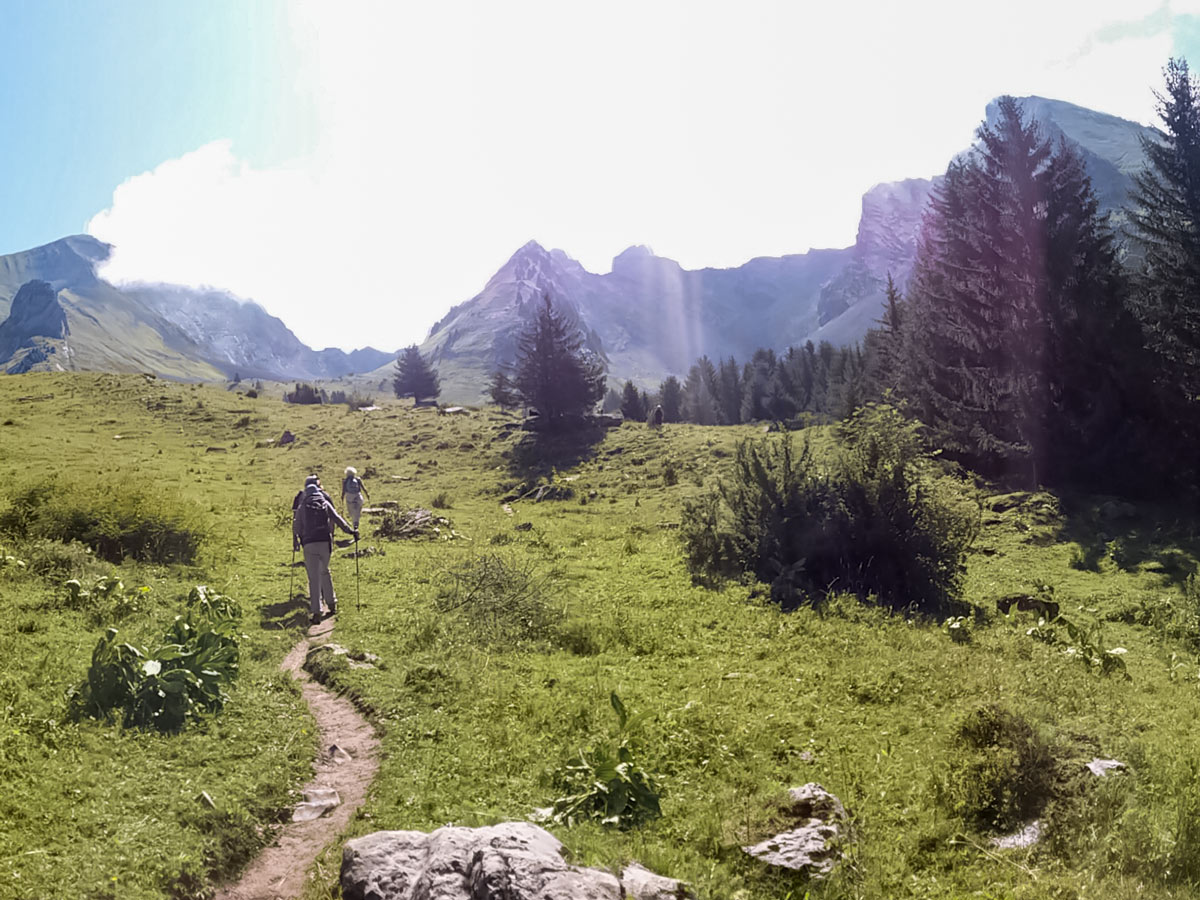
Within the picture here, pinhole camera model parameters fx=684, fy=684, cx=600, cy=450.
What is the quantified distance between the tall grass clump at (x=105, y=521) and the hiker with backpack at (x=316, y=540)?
4.42m

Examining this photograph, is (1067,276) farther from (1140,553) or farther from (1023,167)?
(1140,553)

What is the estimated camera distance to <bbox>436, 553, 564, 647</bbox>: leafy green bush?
12.8 meters

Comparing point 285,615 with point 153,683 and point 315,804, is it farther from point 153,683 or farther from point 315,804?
point 315,804

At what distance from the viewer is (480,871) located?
191 inches

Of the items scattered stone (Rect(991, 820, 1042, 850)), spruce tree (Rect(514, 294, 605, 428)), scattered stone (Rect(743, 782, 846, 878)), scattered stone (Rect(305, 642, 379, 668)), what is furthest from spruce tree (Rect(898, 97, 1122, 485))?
scattered stone (Rect(305, 642, 379, 668))

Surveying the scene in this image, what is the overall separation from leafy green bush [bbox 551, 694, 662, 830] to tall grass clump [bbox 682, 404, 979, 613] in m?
8.20

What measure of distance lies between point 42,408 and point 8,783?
169 feet

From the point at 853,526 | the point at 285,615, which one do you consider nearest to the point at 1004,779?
the point at 853,526

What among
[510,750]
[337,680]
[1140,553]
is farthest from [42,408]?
[1140,553]

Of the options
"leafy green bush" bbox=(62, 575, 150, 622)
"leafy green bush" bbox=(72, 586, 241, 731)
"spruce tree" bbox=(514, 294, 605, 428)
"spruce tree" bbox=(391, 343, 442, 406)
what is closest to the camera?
"leafy green bush" bbox=(72, 586, 241, 731)

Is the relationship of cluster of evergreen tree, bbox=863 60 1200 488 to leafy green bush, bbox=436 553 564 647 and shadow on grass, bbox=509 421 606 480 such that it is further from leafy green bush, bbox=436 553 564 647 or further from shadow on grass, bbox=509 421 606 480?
shadow on grass, bbox=509 421 606 480

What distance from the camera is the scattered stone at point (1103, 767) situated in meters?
6.67

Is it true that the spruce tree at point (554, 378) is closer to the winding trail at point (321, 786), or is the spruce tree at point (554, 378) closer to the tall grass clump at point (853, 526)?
the tall grass clump at point (853, 526)

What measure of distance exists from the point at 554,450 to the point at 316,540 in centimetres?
2967
